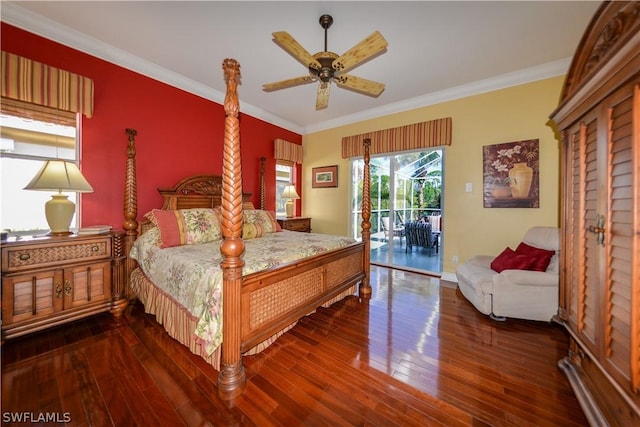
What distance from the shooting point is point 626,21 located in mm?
1086

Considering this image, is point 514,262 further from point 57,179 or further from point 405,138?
point 57,179

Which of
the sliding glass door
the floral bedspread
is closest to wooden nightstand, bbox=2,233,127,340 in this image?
the floral bedspread

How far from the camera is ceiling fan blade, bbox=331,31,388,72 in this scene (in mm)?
1877

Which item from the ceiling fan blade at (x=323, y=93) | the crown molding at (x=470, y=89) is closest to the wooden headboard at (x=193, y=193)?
the ceiling fan blade at (x=323, y=93)

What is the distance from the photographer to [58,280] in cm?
209

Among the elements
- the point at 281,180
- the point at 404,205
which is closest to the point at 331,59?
the point at 404,205

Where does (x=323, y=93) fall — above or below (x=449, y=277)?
above

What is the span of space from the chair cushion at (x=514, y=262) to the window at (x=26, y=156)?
4781mm

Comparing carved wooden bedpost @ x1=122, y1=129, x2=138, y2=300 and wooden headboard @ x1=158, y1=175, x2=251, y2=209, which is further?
wooden headboard @ x1=158, y1=175, x2=251, y2=209

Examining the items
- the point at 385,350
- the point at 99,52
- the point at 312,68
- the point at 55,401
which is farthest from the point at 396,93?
the point at 55,401

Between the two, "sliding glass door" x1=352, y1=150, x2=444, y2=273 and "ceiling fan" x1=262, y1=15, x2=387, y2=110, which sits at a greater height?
"ceiling fan" x1=262, y1=15, x2=387, y2=110

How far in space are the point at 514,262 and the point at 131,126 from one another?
470 cm

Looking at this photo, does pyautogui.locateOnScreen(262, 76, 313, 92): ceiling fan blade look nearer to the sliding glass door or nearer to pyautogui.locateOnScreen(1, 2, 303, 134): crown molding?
pyautogui.locateOnScreen(1, 2, 303, 134): crown molding

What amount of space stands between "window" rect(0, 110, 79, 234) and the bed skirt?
1113 mm
